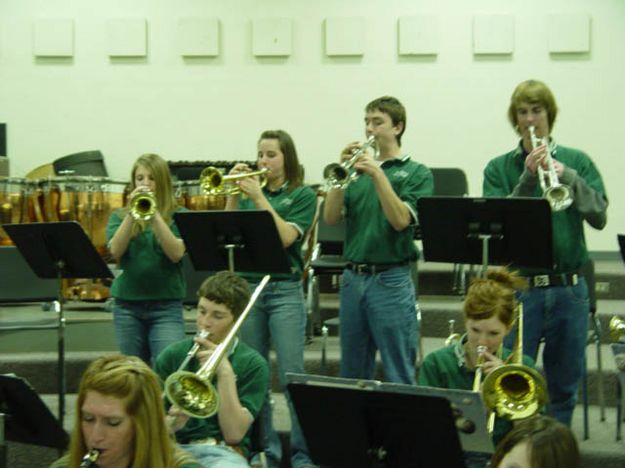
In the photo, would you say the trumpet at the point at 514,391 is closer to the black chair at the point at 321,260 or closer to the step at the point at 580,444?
the step at the point at 580,444

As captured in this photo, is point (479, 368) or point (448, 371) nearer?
point (479, 368)

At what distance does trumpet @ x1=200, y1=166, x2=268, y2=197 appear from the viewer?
550cm

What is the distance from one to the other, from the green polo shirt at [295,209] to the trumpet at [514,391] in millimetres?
1757

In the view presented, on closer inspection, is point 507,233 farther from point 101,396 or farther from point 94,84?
point 94,84

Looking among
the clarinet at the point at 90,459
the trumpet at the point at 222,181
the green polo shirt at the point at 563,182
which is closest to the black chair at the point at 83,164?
the trumpet at the point at 222,181

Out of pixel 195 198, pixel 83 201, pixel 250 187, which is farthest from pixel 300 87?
pixel 250 187

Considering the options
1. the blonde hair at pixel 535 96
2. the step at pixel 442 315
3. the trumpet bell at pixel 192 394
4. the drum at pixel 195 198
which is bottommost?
the step at pixel 442 315

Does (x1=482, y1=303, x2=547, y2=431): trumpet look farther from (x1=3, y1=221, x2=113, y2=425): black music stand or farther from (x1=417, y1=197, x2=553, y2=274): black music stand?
(x1=3, y1=221, x2=113, y2=425): black music stand

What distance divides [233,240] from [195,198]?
91.9 inches

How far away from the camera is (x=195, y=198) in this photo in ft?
24.5

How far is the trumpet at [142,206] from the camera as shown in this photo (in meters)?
5.41

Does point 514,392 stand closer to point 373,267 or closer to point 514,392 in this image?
point 514,392

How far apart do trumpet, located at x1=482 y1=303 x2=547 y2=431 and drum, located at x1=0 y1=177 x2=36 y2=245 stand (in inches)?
176

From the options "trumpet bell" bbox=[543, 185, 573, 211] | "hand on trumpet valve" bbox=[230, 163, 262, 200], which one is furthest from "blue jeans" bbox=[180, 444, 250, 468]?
"trumpet bell" bbox=[543, 185, 573, 211]
